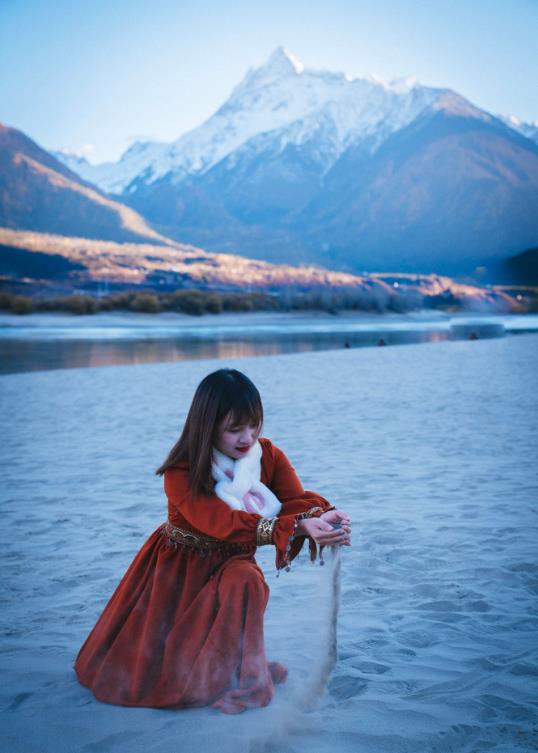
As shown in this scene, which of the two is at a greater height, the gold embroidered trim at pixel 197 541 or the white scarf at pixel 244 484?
the white scarf at pixel 244 484

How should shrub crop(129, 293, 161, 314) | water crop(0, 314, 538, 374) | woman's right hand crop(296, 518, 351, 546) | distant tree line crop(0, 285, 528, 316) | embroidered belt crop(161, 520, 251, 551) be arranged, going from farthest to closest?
shrub crop(129, 293, 161, 314)
distant tree line crop(0, 285, 528, 316)
water crop(0, 314, 538, 374)
embroidered belt crop(161, 520, 251, 551)
woman's right hand crop(296, 518, 351, 546)

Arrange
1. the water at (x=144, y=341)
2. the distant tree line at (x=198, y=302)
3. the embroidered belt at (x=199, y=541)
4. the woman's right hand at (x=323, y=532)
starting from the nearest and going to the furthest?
the woman's right hand at (x=323, y=532) < the embroidered belt at (x=199, y=541) < the water at (x=144, y=341) < the distant tree line at (x=198, y=302)

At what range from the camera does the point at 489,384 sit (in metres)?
14.5

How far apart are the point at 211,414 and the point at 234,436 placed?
112 mm

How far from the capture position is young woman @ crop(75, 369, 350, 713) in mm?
2600

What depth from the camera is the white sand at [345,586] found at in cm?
262

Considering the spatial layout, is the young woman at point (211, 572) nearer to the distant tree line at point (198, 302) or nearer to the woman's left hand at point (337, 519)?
the woman's left hand at point (337, 519)

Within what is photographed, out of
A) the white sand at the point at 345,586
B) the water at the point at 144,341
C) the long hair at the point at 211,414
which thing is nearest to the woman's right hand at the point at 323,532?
the white sand at the point at 345,586

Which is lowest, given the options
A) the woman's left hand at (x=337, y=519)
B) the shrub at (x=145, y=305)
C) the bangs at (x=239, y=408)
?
the woman's left hand at (x=337, y=519)

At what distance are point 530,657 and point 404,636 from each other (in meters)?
0.54

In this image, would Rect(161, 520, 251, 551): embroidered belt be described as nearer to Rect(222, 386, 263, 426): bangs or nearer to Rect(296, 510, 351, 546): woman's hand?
Rect(296, 510, 351, 546): woman's hand

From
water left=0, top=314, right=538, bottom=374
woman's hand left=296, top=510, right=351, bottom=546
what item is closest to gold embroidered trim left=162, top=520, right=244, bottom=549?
woman's hand left=296, top=510, right=351, bottom=546

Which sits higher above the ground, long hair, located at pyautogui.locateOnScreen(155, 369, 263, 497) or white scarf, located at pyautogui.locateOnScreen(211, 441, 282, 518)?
long hair, located at pyautogui.locateOnScreen(155, 369, 263, 497)

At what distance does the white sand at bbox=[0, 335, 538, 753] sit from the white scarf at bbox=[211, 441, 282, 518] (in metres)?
0.38
